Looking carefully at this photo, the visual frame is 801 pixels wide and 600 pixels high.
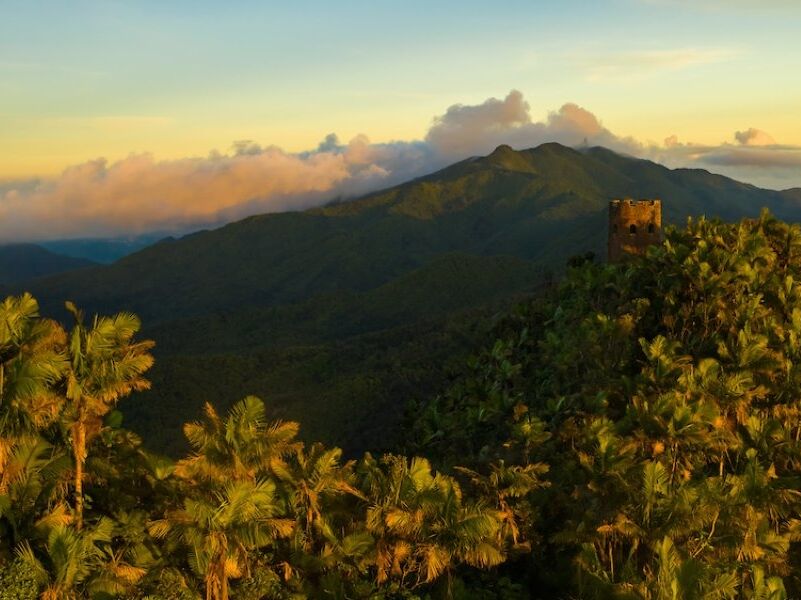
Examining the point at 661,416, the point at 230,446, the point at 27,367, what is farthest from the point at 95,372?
the point at 661,416

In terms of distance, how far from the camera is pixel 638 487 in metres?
25.8

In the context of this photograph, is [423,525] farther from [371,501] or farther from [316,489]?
[316,489]

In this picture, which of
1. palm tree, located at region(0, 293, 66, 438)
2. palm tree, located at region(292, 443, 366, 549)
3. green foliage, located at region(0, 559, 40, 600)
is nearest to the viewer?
green foliage, located at region(0, 559, 40, 600)

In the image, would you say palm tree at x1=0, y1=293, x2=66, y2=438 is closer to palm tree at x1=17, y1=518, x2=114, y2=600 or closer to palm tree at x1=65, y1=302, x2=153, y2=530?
palm tree at x1=65, y1=302, x2=153, y2=530

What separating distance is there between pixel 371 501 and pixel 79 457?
9149 mm

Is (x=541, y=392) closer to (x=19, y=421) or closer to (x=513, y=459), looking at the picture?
(x=513, y=459)

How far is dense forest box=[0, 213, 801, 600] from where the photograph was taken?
68.0ft

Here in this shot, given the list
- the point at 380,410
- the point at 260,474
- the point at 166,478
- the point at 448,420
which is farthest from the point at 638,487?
the point at 380,410

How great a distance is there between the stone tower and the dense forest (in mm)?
24759

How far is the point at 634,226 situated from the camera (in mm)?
63938

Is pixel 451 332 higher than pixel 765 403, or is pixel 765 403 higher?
pixel 765 403

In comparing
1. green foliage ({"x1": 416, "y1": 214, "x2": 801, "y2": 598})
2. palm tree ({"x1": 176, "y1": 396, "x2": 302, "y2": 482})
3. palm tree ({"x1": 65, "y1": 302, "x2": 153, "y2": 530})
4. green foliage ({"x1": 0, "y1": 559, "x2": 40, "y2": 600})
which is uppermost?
palm tree ({"x1": 65, "y1": 302, "x2": 153, "y2": 530})

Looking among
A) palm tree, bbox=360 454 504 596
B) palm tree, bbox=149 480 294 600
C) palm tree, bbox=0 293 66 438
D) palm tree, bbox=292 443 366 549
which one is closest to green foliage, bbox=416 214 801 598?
palm tree, bbox=360 454 504 596

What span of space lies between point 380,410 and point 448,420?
3283cm
